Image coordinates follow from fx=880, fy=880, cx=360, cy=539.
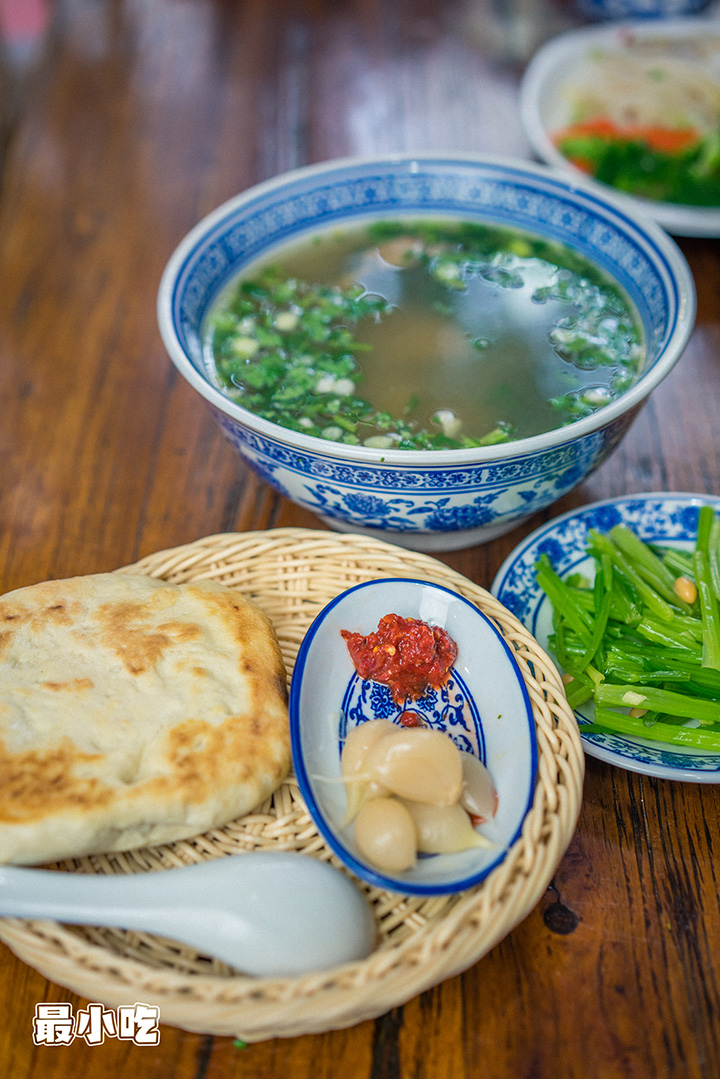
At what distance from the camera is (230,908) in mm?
1185

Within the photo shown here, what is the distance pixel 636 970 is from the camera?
1320mm

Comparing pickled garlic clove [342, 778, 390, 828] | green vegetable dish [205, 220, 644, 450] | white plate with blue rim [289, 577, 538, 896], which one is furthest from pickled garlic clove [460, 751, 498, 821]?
green vegetable dish [205, 220, 644, 450]

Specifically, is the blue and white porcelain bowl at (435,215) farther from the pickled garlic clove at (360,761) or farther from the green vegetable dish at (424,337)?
the pickled garlic clove at (360,761)

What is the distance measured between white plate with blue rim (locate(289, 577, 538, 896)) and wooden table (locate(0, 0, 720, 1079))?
0.64 feet

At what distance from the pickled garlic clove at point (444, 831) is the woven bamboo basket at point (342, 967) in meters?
0.06

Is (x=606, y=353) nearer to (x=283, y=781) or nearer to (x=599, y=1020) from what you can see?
(x=283, y=781)

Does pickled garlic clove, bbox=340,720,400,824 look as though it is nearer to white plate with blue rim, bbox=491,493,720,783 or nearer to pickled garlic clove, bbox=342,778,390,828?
pickled garlic clove, bbox=342,778,390,828

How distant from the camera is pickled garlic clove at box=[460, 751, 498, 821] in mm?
1324

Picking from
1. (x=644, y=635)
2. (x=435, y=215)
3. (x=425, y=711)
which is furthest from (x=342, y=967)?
(x=435, y=215)

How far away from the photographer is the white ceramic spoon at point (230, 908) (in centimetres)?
116

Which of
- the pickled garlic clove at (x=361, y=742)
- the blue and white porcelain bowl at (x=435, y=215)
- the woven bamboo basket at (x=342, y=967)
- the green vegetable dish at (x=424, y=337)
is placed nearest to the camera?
the woven bamboo basket at (x=342, y=967)

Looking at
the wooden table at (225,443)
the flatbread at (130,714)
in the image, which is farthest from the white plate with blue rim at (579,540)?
the flatbread at (130,714)

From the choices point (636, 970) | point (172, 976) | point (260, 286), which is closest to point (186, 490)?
point (260, 286)

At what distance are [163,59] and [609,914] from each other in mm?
3742
